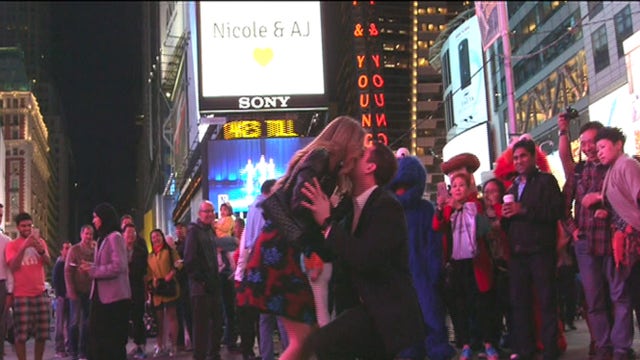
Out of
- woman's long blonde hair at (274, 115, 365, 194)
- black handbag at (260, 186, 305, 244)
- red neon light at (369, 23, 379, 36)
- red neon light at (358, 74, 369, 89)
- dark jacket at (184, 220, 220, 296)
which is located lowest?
dark jacket at (184, 220, 220, 296)

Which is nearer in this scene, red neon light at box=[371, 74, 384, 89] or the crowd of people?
the crowd of people

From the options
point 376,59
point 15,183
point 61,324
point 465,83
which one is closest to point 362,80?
point 376,59

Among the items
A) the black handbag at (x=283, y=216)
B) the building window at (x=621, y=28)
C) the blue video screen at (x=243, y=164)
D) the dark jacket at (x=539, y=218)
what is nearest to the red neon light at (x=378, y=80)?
the blue video screen at (x=243, y=164)

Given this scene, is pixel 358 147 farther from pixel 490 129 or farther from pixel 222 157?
pixel 222 157

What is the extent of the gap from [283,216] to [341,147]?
1.36 ft

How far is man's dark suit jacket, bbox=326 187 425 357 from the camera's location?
9.98 ft

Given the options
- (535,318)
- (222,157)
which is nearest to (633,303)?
(535,318)

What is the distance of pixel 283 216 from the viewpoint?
3254 millimetres

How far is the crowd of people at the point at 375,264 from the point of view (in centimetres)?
317

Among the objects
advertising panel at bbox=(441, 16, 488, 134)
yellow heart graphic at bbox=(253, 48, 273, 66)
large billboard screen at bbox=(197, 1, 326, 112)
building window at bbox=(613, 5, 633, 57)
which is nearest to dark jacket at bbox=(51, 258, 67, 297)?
advertising panel at bbox=(441, 16, 488, 134)

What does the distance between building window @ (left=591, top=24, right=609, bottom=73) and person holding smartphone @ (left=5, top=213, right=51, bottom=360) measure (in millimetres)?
36837

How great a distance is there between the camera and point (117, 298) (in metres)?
7.02

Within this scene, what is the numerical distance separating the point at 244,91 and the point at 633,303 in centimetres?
2243

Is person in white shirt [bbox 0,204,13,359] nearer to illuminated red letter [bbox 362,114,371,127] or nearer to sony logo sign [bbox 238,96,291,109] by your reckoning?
illuminated red letter [bbox 362,114,371,127]
